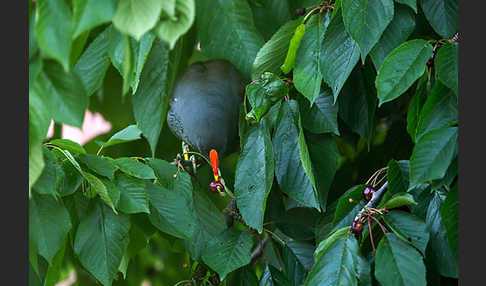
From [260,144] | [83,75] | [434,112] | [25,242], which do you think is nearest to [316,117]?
[260,144]

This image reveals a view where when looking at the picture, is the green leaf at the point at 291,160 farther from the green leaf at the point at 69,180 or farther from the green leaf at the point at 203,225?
the green leaf at the point at 69,180

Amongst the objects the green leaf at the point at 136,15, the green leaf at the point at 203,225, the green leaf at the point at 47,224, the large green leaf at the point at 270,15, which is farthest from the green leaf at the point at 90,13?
the large green leaf at the point at 270,15

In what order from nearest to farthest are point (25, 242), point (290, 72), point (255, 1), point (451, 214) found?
point (25, 242) → point (451, 214) → point (290, 72) → point (255, 1)

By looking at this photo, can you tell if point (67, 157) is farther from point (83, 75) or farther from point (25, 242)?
point (25, 242)

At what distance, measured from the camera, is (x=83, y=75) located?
70cm

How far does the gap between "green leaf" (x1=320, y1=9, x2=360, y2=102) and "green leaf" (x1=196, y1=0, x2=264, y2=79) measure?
0.13 meters

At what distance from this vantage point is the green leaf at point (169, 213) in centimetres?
75

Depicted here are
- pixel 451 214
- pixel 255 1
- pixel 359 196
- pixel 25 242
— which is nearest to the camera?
pixel 25 242

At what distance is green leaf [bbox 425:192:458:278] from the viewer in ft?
2.23

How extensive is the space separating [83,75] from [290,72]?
29 cm

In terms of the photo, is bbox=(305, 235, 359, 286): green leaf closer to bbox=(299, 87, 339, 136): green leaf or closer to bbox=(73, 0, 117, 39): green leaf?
bbox=(299, 87, 339, 136): green leaf

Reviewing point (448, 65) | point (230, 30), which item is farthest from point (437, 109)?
point (230, 30)

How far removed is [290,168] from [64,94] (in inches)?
16.8

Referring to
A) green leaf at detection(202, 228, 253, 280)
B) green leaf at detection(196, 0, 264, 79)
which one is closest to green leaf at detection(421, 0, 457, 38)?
green leaf at detection(196, 0, 264, 79)
